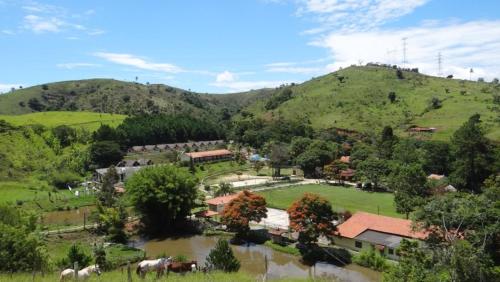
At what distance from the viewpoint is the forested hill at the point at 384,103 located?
95750 millimetres

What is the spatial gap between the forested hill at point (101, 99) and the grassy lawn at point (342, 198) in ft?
260

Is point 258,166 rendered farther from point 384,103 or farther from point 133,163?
point 384,103

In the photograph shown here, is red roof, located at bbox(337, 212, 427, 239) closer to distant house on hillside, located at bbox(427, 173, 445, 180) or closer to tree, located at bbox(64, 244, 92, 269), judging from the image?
tree, located at bbox(64, 244, 92, 269)

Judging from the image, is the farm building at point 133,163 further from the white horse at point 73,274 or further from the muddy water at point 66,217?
the white horse at point 73,274

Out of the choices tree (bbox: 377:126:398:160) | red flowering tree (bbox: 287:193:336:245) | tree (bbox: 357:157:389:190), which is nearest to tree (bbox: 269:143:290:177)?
tree (bbox: 357:157:389:190)

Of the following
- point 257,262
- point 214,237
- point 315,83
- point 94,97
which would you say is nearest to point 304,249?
point 257,262

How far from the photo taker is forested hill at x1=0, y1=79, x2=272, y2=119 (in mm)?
141125

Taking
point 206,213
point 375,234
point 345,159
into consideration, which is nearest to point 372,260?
point 375,234

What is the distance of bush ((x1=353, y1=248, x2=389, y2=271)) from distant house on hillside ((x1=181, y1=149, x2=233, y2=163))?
50.9 metres

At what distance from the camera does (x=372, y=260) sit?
29781mm

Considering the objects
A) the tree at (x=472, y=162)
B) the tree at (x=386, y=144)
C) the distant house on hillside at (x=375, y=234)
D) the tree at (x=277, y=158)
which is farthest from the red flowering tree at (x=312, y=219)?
the tree at (x=386, y=144)

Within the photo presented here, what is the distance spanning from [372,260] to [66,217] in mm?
32814

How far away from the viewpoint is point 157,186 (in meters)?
40.5

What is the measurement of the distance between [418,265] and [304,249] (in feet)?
44.0
